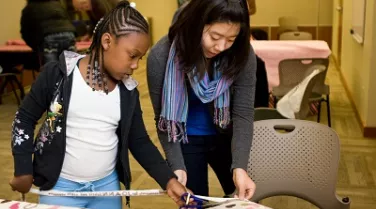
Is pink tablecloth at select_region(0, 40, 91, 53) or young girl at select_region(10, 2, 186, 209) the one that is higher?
young girl at select_region(10, 2, 186, 209)

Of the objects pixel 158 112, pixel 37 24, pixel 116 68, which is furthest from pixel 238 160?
pixel 37 24

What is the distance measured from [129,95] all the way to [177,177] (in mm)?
298

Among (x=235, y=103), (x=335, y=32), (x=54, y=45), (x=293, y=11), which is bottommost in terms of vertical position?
(x=335, y=32)

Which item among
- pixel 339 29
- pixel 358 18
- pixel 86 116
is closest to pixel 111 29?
pixel 86 116

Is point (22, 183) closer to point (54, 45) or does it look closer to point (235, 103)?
point (235, 103)

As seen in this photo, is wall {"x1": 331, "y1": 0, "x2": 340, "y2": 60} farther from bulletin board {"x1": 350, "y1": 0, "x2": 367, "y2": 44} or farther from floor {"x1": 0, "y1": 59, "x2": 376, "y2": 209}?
floor {"x1": 0, "y1": 59, "x2": 376, "y2": 209}

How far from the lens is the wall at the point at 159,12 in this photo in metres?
9.57

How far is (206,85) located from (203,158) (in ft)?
1.05

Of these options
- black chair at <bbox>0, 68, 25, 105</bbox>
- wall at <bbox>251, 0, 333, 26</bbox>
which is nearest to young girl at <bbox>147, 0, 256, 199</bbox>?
black chair at <bbox>0, 68, 25, 105</bbox>

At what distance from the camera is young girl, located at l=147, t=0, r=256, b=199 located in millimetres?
1493

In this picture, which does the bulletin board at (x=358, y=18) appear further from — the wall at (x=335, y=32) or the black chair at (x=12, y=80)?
the black chair at (x=12, y=80)

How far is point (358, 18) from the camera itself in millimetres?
5176

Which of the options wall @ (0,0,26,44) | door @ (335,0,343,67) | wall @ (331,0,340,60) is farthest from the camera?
wall @ (331,0,340,60)

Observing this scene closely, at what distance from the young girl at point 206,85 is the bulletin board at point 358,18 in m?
3.49
